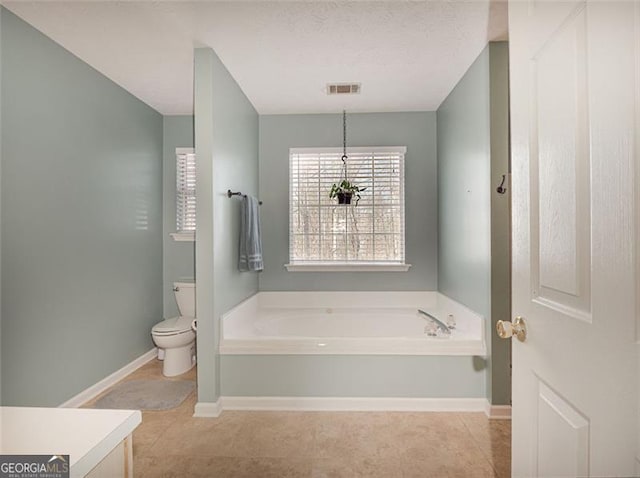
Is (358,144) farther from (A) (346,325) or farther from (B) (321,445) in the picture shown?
(B) (321,445)

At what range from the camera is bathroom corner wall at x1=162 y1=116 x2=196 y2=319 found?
3.83 metres

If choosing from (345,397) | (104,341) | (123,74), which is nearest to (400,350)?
(345,397)

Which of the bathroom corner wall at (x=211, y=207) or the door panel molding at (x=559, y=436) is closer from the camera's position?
the door panel molding at (x=559, y=436)

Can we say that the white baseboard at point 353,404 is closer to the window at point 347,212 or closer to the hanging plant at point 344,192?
the window at point 347,212

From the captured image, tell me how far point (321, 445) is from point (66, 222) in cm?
223

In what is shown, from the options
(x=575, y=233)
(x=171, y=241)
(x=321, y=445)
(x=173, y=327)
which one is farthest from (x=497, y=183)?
(x=171, y=241)

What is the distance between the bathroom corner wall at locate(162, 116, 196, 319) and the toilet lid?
52cm

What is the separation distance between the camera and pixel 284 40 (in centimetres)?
236

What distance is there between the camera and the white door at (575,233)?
682 millimetres

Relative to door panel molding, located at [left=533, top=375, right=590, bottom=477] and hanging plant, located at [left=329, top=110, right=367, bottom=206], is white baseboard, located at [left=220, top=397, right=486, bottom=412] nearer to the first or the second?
door panel molding, located at [left=533, top=375, right=590, bottom=477]

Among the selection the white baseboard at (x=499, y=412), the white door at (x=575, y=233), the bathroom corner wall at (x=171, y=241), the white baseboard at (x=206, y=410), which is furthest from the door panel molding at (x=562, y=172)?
the bathroom corner wall at (x=171, y=241)

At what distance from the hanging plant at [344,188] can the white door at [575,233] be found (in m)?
2.42

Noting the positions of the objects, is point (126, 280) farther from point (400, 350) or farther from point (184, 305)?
point (400, 350)

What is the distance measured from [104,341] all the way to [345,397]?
6.40 ft
